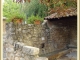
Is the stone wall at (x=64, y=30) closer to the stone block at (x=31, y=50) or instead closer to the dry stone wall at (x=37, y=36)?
the dry stone wall at (x=37, y=36)

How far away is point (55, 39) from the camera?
4.97 metres

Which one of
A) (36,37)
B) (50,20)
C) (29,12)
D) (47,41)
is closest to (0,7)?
(36,37)

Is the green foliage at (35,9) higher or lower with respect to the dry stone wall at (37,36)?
higher

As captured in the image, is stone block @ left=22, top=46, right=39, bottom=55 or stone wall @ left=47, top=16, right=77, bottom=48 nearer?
stone block @ left=22, top=46, right=39, bottom=55

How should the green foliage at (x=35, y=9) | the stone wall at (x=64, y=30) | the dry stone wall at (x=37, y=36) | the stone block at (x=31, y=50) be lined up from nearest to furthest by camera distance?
the stone block at (x=31, y=50), the dry stone wall at (x=37, y=36), the stone wall at (x=64, y=30), the green foliage at (x=35, y=9)

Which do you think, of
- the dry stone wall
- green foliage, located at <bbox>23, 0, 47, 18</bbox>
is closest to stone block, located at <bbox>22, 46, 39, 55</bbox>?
the dry stone wall

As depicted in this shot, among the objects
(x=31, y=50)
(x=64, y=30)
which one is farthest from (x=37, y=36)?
(x=31, y=50)

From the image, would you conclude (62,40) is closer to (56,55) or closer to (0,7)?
(56,55)

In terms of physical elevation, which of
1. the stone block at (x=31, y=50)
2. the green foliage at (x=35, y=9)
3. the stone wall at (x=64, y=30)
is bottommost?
the stone block at (x=31, y=50)

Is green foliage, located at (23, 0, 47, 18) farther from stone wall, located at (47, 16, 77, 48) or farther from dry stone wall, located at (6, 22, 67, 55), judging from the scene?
dry stone wall, located at (6, 22, 67, 55)

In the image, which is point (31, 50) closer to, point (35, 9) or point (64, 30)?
point (64, 30)

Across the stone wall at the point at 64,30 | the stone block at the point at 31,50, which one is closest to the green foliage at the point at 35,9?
the stone wall at the point at 64,30

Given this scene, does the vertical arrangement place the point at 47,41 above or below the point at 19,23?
below

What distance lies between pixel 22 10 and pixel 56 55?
2726 mm
